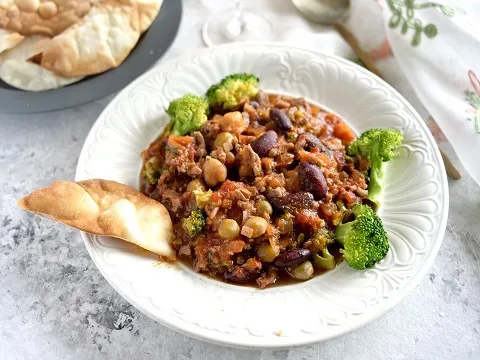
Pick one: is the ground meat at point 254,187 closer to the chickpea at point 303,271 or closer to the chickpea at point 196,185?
the chickpea at point 196,185

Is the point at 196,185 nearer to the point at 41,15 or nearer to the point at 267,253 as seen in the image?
the point at 267,253

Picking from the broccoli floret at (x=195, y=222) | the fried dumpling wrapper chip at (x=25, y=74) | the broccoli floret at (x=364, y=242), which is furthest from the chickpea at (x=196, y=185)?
the fried dumpling wrapper chip at (x=25, y=74)

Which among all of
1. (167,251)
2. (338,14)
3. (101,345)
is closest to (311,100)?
(338,14)

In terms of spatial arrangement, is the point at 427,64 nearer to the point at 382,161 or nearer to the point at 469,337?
the point at 382,161

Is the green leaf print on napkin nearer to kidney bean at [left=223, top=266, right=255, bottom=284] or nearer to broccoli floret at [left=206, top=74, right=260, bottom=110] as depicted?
broccoli floret at [left=206, top=74, right=260, bottom=110]

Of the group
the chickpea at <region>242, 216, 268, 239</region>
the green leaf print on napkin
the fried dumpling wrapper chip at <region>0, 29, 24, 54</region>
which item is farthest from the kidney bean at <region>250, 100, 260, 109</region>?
the fried dumpling wrapper chip at <region>0, 29, 24, 54</region>

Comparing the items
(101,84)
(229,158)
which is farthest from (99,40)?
(229,158)
